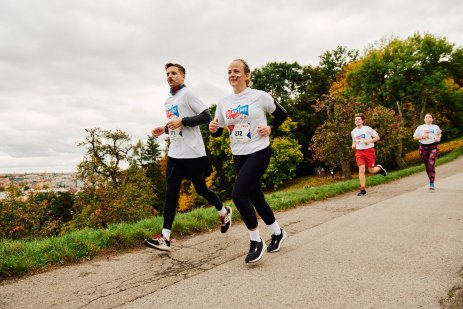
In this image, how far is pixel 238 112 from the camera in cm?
388

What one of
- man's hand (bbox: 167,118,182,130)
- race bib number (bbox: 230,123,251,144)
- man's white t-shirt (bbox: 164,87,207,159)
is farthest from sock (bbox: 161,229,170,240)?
race bib number (bbox: 230,123,251,144)

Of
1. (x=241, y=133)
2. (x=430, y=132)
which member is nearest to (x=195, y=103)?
(x=241, y=133)

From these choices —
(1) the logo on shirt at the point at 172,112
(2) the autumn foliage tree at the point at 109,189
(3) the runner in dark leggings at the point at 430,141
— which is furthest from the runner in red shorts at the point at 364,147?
(2) the autumn foliage tree at the point at 109,189

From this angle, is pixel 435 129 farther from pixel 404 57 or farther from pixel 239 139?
pixel 404 57

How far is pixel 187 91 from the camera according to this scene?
439 cm

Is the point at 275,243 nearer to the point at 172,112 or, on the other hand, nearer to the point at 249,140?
the point at 249,140

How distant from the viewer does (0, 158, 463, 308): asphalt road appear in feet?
8.80

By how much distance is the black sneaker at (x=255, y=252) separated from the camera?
3506 millimetres

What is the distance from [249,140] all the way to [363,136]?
6168 millimetres

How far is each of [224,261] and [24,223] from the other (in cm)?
2224

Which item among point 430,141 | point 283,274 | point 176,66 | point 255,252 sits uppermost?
point 176,66

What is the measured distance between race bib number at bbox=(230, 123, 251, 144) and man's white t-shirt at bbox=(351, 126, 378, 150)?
6.04m

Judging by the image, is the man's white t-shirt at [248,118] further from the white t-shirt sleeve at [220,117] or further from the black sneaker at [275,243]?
the black sneaker at [275,243]

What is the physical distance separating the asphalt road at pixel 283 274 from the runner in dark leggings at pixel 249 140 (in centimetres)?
36
